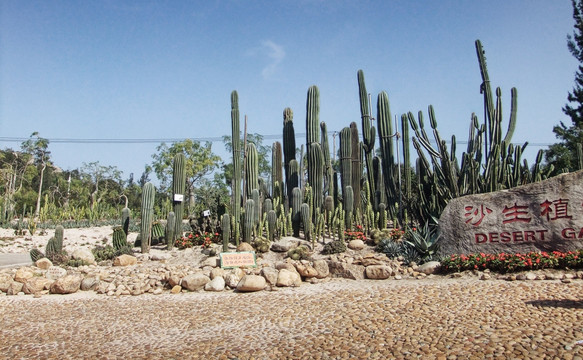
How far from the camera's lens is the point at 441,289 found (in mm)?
6520

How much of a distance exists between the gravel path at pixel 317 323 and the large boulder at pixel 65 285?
1.33 ft

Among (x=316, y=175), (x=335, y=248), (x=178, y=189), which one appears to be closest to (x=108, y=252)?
(x=178, y=189)

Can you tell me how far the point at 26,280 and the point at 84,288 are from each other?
1.13 meters

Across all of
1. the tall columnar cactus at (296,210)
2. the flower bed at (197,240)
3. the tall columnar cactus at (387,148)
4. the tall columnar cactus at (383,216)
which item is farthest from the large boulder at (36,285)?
the tall columnar cactus at (387,148)

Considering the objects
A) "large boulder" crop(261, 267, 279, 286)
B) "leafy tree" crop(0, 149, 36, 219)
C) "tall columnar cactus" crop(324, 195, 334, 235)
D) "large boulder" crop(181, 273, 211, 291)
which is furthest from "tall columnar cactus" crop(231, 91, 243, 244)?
"leafy tree" crop(0, 149, 36, 219)

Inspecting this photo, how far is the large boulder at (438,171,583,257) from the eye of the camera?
7879 millimetres

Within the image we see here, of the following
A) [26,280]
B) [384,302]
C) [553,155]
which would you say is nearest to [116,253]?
[26,280]

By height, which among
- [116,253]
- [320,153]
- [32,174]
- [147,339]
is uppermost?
[32,174]

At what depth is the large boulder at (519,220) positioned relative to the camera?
25.8 feet

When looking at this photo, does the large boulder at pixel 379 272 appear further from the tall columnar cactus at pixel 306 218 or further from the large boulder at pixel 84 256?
the large boulder at pixel 84 256

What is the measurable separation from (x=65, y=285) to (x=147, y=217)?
3.84 metres

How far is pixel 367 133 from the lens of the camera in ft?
42.6

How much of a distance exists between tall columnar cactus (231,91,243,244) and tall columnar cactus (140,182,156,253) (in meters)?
2.00

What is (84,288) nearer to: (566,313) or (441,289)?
(441,289)
